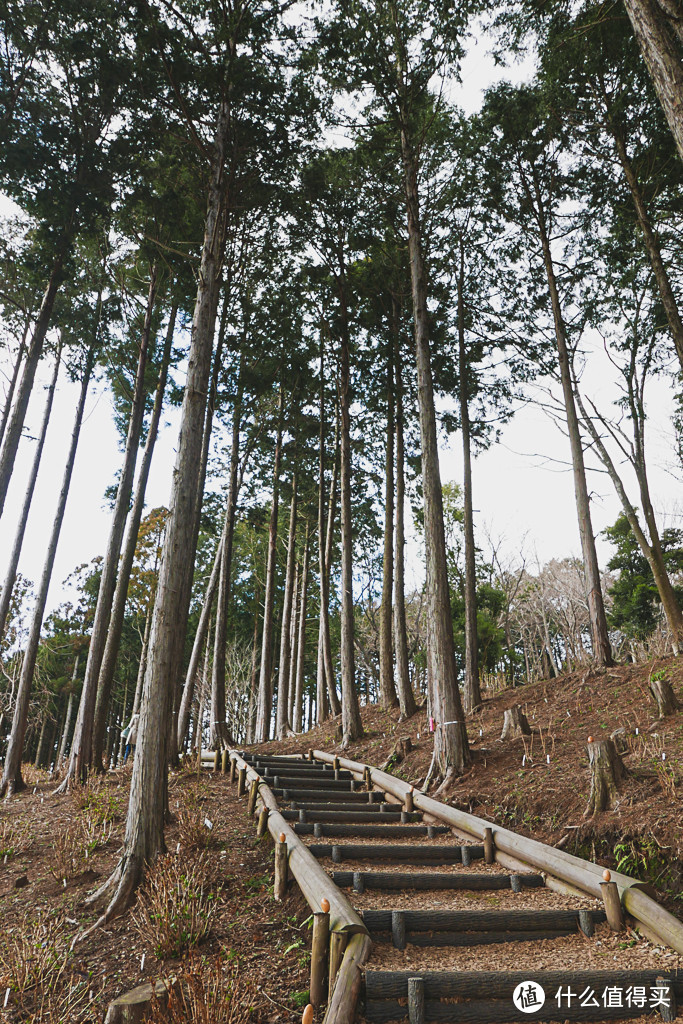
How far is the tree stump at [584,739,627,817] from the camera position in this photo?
4820 mm

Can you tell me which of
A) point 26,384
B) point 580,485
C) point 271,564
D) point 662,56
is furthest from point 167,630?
point 271,564

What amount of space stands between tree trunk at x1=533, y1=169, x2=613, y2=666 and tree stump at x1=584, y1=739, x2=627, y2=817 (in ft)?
13.9

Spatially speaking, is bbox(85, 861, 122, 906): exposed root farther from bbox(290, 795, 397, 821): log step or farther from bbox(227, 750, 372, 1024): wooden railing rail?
bbox(290, 795, 397, 821): log step

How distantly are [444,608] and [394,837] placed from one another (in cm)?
265

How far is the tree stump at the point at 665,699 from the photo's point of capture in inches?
242

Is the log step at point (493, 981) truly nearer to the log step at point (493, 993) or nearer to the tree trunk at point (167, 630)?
the log step at point (493, 993)

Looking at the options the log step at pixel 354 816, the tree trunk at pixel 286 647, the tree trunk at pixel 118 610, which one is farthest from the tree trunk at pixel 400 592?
the tree trunk at pixel 118 610

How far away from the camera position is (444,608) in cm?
730

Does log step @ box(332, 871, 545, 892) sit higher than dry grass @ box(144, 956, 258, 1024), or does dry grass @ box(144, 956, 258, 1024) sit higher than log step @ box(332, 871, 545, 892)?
log step @ box(332, 871, 545, 892)

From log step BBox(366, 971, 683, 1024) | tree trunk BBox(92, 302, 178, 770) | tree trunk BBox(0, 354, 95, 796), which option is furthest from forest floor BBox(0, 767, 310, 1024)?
tree trunk BBox(0, 354, 95, 796)

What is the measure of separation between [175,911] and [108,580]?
7.84 metres

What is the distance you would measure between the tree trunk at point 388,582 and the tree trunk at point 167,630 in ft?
20.6

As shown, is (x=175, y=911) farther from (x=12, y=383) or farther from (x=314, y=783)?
(x=12, y=383)

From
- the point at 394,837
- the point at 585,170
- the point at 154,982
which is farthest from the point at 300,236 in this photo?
the point at 154,982
